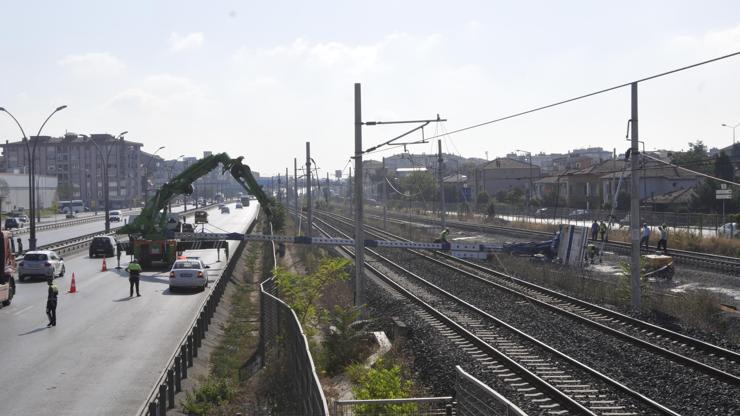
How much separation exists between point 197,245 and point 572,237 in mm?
23007

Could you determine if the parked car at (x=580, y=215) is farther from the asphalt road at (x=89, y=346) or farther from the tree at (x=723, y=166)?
the asphalt road at (x=89, y=346)

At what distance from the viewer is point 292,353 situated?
1439cm

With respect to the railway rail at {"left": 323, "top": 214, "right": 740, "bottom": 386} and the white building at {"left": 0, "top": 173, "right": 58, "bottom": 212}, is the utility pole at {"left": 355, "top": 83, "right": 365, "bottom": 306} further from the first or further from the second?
Answer: the white building at {"left": 0, "top": 173, "right": 58, "bottom": 212}

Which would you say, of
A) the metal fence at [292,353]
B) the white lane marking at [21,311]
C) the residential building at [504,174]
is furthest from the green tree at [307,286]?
the residential building at [504,174]

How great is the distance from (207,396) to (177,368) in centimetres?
74

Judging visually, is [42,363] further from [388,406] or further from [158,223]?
[158,223]

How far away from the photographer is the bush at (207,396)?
14.4 metres

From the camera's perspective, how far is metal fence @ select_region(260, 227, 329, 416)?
383 inches

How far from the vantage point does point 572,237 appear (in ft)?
122

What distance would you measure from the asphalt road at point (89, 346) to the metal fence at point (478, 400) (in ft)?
20.9

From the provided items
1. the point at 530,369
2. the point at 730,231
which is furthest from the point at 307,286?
the point at 730,231

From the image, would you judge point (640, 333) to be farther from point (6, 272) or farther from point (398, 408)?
point (6, 272)

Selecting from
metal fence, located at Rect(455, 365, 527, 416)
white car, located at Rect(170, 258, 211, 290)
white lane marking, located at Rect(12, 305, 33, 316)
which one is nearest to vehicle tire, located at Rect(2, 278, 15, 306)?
white lane marking, located at Rect(12, 305, 33, 316)

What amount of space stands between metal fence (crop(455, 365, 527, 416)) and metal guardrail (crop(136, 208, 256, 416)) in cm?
420
